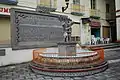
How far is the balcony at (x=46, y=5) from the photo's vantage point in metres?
14.5

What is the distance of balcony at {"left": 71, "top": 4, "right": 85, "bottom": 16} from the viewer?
18.0 m

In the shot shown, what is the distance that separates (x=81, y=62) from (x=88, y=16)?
43.3ft

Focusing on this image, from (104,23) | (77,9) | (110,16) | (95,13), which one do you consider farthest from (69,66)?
(110,16)

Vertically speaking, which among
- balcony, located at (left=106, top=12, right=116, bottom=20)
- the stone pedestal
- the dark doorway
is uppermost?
balcony, located at (left=106, top=12, right=116, bottom=20)

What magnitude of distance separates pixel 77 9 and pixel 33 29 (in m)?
9.01

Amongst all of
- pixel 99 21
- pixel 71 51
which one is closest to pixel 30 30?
pixel 71 51

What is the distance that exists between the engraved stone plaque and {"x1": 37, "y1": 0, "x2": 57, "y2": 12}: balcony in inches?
97.7

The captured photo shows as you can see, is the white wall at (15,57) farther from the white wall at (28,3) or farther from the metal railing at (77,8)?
the metal railing at (77,8)

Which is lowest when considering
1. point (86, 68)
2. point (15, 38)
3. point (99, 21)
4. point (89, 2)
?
point (86, 68)

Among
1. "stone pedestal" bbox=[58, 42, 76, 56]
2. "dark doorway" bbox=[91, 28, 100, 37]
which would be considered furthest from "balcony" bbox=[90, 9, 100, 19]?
"stone pedestal" bbox=[58, 42, 76, 56]

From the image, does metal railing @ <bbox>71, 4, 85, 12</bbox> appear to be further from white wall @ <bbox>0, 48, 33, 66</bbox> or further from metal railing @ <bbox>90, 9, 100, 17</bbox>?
white wall @ <bbox>0, 48, 33, 66</bbox>

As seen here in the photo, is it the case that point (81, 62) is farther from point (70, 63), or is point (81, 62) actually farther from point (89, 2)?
point (89, 2)

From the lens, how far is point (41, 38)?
448 inches

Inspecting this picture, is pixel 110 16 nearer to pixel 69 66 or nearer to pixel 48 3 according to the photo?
pixel 48 3
